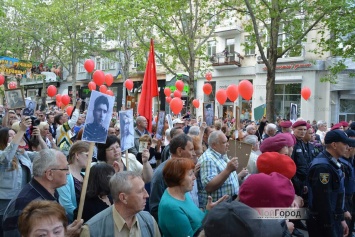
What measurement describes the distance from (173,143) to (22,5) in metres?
27.6

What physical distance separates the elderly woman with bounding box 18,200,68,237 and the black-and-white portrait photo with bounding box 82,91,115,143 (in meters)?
1.54

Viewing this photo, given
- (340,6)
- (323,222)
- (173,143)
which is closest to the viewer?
(323,222)

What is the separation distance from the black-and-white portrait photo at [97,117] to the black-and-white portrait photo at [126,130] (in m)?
1.03

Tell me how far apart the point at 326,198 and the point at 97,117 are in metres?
2.57

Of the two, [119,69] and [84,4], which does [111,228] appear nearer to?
[84,4]

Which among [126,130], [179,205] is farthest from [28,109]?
[179,205]

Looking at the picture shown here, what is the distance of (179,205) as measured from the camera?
11.0ft

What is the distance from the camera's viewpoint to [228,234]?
68.5 inches

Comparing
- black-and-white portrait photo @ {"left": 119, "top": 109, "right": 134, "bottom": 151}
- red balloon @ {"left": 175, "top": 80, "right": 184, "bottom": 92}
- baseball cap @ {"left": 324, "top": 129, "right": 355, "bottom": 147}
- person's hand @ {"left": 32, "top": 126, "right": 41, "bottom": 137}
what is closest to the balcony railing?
red balloon @ {"left": 175, "top": 80, "right": 184, "bottom": 92}

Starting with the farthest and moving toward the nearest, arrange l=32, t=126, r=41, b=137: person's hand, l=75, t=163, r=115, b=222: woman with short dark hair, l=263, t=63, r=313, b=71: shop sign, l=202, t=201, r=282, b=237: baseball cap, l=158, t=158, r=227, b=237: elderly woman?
l=263, t=63, r=313, b=71: shop sign, l=32, t=126, r=41, b=137: person's hand, l=75, t=163, r=115, b=222: woman with short dark hair, l=158, t=158, r=227, b=237: elderly woman, l=202, t=201, r=282, b=237: baseball cap

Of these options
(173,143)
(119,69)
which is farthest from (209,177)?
(119,69)

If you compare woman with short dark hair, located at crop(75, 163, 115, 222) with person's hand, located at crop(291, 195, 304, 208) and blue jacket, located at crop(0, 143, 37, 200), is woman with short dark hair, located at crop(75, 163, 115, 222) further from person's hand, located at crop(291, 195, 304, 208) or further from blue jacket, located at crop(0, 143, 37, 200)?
person's hand, located at crop(291, 195, 304, 208)

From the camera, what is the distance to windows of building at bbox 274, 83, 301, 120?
86.7 feet

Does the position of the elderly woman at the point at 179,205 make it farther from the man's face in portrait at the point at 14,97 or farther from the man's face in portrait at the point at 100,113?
the man's face in portrait at the point at 14,97
